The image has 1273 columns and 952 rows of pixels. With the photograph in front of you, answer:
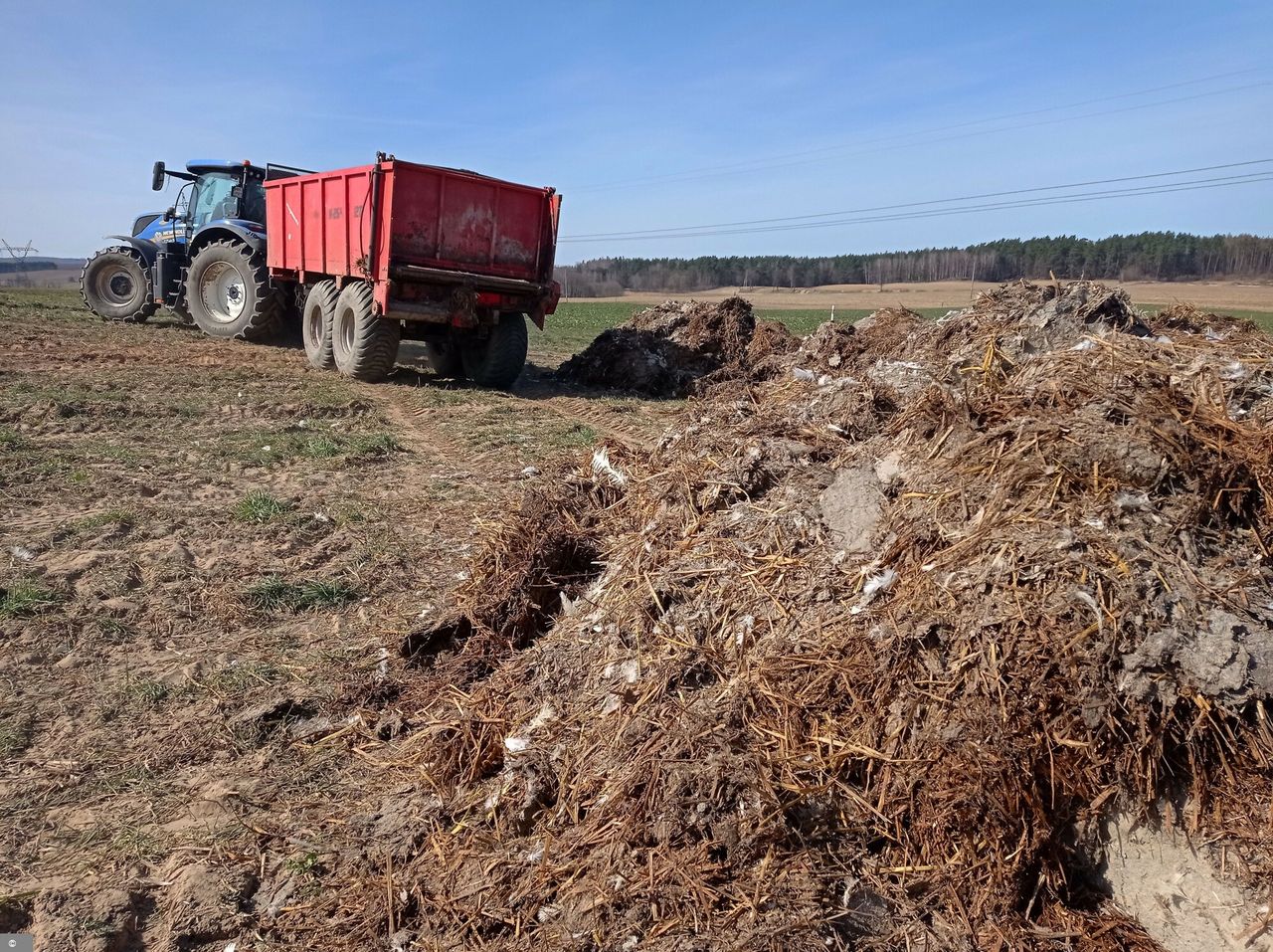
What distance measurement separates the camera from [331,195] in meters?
11.3

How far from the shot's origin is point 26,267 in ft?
191

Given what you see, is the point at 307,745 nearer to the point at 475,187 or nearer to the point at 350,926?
the point at 350,926

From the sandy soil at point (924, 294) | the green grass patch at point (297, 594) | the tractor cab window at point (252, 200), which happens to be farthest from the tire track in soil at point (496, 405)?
the sandy soil at point (924, 294)

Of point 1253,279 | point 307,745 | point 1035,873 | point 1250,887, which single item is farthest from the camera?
point 1253,279

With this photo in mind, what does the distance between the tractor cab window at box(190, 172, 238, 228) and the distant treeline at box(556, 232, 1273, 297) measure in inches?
1760

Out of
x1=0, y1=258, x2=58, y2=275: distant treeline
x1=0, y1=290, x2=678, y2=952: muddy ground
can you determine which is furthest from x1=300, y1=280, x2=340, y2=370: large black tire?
x1=0, y1=258, x2=58, y2=275: distant treeline

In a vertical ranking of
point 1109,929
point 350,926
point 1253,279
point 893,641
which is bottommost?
point 350,926

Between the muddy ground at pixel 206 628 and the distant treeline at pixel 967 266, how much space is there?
48916 millimetres

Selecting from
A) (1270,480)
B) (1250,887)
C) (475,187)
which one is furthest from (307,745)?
(475,187)

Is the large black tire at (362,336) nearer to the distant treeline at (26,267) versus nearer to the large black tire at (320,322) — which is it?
the large black tire at (320,322)

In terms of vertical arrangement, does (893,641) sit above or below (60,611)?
above

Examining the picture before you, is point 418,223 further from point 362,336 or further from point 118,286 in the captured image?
point 118,286

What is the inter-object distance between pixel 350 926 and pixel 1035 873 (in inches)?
77.9

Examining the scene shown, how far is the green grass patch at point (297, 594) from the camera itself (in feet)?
15.8
